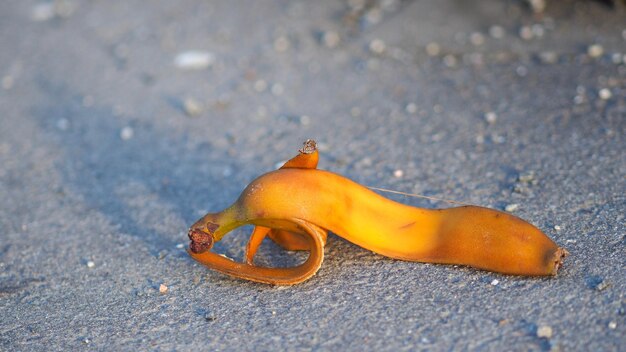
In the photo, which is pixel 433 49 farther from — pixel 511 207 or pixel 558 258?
pixel 558 258

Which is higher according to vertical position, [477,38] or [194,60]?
[194,60]

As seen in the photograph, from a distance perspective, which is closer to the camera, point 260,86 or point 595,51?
point 595,51

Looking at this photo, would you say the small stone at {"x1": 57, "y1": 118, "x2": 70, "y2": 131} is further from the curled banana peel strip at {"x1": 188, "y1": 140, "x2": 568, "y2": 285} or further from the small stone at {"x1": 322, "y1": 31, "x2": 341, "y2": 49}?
the curled banana peel strip at {"x1": 188, "y1": 140, "x2": 568, "y2": 285}

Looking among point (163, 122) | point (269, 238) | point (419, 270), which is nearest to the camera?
point (419, 270)

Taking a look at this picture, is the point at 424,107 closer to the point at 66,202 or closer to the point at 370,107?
the point at 370,107

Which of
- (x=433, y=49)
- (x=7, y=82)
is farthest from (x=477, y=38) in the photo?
(x=7, y=82)

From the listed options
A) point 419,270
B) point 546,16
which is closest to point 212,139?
point 419,270

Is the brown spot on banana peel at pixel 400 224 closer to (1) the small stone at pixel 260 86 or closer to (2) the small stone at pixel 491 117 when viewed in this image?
(2) the small stone at pixel 491 117
